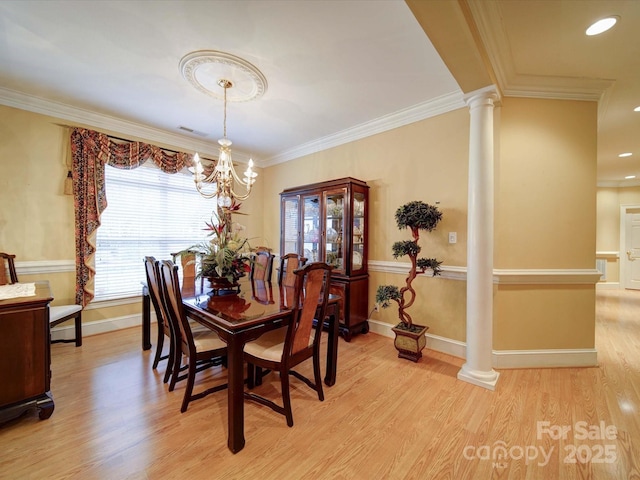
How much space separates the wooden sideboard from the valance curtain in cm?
155

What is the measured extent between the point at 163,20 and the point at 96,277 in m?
3.01

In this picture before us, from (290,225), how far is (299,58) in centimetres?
226

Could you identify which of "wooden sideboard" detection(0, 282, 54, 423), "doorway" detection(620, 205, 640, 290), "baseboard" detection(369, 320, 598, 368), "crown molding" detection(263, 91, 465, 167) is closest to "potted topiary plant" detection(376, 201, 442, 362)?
"baseboard" detection(369, 320, 598, 368)

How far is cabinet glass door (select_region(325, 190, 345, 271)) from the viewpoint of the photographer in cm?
329

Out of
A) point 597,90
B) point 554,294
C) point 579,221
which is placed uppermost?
point 597,90

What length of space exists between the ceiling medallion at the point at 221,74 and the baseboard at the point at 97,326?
3.03 meters

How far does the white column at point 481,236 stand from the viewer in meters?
2.24

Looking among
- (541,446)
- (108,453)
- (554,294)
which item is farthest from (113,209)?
(554,294)

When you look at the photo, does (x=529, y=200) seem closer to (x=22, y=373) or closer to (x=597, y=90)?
(x=597, y=90)

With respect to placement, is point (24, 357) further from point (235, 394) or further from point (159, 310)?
point (235, 394)

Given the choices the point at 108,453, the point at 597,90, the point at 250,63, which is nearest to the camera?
the point at 108,453

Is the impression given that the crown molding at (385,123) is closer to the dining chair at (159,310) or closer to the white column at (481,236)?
the white column at (481,236)

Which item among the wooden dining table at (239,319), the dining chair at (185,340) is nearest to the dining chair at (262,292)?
the wooden dining table at (239,319)

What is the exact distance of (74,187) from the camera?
3.04 metres
